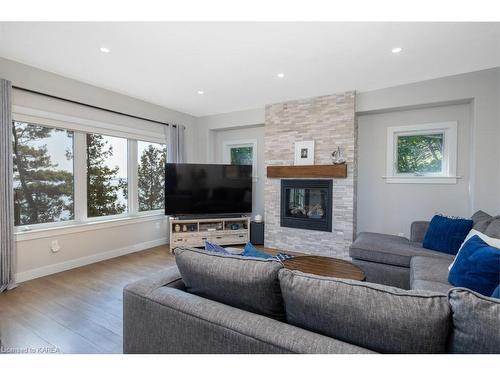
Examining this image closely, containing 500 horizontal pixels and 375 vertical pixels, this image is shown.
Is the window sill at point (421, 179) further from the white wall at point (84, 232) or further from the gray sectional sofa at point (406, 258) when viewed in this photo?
the white wall at point (84, 232)

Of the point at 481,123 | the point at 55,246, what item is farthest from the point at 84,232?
the point at 481,123

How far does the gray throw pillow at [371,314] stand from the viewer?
83 centimetres

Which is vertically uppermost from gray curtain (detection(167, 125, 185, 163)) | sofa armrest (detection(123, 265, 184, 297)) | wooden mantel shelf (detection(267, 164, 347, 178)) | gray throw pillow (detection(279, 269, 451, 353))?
gray curtain (detection(167, 125, 185, 163))

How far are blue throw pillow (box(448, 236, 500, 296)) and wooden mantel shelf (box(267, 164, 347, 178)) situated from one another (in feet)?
7.07

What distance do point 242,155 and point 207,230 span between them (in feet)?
5.77

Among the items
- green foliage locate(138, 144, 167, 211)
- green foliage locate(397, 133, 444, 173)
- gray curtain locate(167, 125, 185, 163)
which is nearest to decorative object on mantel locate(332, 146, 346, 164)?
green foliage locate(397, 133, 444, 173)

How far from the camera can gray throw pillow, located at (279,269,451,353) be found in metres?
0.83

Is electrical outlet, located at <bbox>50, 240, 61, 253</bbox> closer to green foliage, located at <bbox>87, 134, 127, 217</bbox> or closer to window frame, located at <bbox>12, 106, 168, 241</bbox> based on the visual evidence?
window frame, located at <bbox>12, 106, 168, 241</bbox>

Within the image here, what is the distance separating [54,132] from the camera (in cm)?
339

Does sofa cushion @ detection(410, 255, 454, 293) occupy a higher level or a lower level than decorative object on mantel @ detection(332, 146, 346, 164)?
lower

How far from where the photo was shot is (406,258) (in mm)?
2701

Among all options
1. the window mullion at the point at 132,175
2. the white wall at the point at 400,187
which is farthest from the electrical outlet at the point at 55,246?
the white wall at the point at 400,187

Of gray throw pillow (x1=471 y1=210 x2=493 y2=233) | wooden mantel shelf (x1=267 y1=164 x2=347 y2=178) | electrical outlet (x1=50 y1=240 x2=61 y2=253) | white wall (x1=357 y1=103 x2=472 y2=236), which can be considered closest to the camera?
gray throw pillow (x1=471 y1=210 x2=493 y2=233)

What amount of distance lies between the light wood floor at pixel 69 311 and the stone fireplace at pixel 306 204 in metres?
2.31
